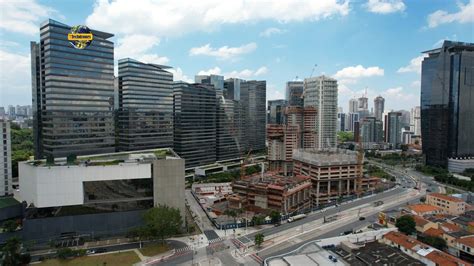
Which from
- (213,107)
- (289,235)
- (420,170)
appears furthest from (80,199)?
(420,170)

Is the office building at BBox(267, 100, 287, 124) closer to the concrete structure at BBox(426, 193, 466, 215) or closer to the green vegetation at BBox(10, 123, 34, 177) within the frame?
the concrete structure at BBox(426, 193, 466, 215)

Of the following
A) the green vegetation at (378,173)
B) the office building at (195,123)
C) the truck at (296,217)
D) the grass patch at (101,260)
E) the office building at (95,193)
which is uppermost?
the office building at (195,123)

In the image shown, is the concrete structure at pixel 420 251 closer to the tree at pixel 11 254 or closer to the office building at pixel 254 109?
the tree at pixel 11 254

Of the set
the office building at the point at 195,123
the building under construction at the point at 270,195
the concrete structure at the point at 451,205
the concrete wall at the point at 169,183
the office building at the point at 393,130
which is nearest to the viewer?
the concrete wall at the point at 169,183

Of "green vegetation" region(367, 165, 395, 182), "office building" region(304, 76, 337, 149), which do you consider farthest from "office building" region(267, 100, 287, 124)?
"green vegetation" region(367, 165, 395, 182)

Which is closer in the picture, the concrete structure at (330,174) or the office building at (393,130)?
the concrete structure at (330,174)

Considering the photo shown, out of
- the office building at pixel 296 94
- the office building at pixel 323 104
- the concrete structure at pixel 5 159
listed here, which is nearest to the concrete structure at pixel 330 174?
the office building at pixel 323 104

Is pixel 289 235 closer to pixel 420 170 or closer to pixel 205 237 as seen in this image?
pixel 205 237

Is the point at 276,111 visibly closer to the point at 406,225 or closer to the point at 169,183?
the point at 406,225
